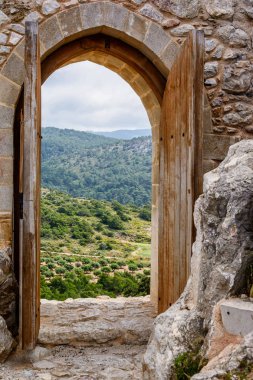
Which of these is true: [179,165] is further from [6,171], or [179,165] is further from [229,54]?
[6,171]

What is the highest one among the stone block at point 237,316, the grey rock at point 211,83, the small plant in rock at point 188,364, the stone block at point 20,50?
the stone block at point 20,50

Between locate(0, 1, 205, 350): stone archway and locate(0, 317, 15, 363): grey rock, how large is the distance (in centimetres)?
84

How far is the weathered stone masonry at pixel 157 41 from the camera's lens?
4148 millimetres

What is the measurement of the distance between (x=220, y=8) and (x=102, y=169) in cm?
2905

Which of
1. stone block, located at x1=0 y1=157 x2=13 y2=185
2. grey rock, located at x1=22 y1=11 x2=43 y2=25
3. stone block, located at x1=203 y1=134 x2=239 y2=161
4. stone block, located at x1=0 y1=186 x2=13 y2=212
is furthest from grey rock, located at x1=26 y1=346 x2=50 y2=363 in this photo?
grey rock, located at x1=22 y1=11 x2=43 y2=25

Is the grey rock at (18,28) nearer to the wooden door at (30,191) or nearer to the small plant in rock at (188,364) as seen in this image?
the wooden door at (30,191)

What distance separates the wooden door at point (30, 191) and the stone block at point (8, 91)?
15.2 inches

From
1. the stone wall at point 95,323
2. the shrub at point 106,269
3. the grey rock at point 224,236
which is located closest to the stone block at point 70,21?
the grey rock at point 224,236

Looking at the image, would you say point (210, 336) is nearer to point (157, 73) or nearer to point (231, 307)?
point (231, 307)

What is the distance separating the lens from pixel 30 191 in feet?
12.4

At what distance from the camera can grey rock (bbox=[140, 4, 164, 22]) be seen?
4.41 meters

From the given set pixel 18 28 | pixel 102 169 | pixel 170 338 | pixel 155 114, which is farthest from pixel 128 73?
pixel 102 169

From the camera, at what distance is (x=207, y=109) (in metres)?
4.52

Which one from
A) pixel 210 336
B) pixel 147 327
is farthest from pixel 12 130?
pixel 210 336
